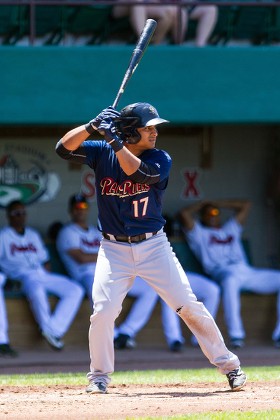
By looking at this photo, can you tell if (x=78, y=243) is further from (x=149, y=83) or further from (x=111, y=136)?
(x=111, y=136)

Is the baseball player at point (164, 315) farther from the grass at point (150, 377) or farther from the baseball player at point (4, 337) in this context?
the grass at point (150, 377)

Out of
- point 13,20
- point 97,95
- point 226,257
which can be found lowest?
point 226,257

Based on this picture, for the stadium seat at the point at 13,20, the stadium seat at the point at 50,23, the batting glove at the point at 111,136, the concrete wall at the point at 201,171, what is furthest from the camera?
the concrete wall at the point at 201,171

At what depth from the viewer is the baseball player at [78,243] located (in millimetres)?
11594

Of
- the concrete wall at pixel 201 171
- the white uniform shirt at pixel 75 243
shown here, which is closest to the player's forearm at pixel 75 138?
the white uniform shirt at pixel 75 243

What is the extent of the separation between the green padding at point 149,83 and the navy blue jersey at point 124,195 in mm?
4275

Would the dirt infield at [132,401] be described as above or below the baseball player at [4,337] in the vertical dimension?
above

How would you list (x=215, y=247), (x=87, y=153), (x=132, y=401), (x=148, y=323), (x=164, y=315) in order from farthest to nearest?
(x=215, y=247) < (x=148, y=323) < (x=164, y=315) < (x=87, y=153) < (x=132, y=401)

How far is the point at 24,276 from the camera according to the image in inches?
442

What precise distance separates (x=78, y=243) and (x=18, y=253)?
2.35 feet

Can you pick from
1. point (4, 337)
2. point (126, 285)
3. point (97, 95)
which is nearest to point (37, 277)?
point (4, 337)

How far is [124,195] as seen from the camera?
679cm

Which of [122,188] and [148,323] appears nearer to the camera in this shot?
[122,188]

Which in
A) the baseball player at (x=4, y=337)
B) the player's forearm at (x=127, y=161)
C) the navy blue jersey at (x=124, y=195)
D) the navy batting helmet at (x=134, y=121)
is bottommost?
the baseball player at (x=4, y=337)
